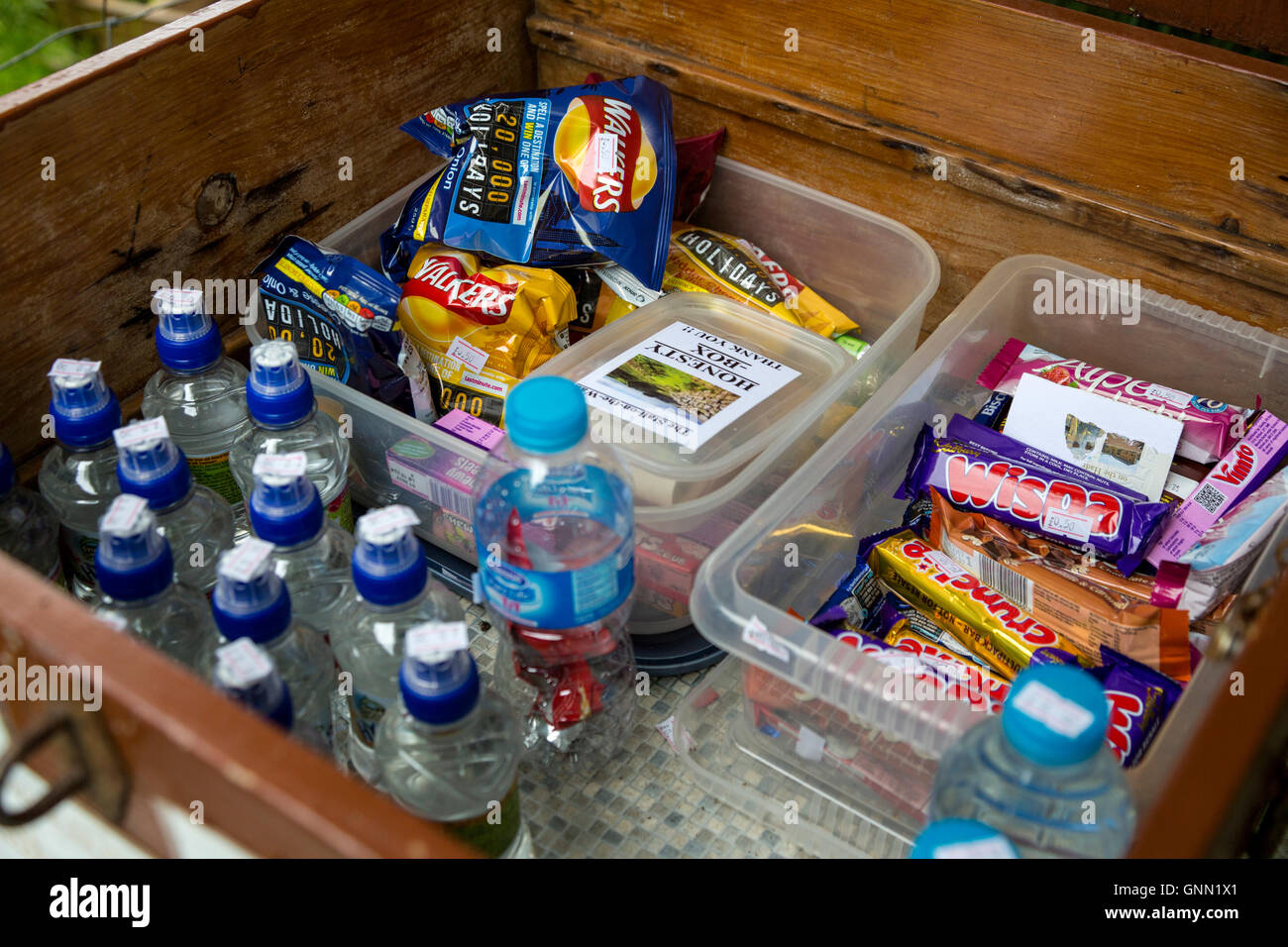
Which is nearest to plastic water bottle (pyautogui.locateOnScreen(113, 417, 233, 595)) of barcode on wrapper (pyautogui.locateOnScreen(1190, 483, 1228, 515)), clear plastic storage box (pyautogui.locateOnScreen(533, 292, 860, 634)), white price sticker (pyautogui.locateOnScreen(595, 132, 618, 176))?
clear plastic storage box (pyautogui.locateOnScreen(533, 292, 860, 634))

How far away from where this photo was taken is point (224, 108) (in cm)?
106

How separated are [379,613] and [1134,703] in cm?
58

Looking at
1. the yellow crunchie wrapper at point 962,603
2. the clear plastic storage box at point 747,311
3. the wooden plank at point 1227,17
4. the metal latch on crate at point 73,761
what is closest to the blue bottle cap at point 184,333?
the clear plastic storage box at point 747,311

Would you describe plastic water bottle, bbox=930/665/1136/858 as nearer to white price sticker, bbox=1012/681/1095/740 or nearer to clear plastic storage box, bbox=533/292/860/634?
white price sticker, bbox=1012/681/1095/740

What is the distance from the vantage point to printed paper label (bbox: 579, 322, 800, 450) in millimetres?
990

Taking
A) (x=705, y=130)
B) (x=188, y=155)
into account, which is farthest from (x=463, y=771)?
(x=705, y=130)

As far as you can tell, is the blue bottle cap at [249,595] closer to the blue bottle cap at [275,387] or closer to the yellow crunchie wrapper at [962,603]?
the blue bottle cap at [275,387]

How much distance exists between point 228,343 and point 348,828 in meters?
0.78

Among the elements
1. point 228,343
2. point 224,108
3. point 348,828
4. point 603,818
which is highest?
A: point 224,108

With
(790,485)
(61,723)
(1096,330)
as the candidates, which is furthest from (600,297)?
(61,723)

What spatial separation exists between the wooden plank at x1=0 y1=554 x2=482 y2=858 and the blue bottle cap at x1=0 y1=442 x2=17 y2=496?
274 mm

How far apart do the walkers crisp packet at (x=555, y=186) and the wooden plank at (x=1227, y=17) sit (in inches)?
21.4

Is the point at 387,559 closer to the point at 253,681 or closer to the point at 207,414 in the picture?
the point at 253,681

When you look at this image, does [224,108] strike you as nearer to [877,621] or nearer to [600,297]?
[600,297]
